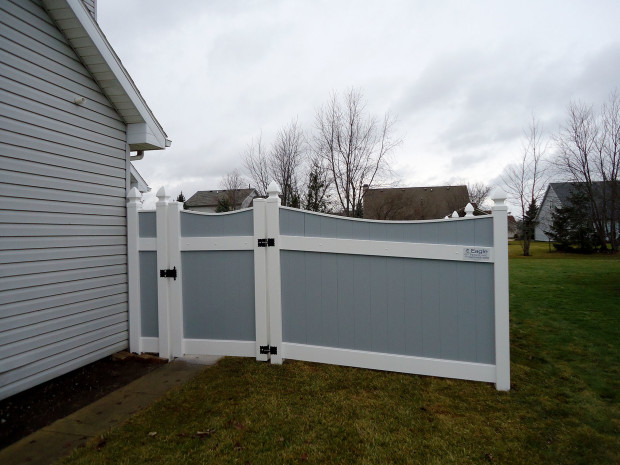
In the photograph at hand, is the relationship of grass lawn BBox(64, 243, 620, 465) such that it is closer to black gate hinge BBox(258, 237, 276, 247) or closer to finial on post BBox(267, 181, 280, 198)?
black gate hinge BBox(258, 237, 276, 247)

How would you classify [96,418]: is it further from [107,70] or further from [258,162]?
[258,162]

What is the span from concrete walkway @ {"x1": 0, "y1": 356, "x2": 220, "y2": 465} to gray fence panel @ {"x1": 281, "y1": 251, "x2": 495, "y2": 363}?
1.30 meters

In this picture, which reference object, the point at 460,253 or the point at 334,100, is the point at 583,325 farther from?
the point at 334,100

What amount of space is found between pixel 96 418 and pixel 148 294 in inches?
64.2

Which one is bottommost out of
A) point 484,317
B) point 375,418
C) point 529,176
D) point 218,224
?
point 375,418

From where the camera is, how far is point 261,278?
373cm

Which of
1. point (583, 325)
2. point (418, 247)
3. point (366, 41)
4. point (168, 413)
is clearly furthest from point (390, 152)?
point (168, 413)

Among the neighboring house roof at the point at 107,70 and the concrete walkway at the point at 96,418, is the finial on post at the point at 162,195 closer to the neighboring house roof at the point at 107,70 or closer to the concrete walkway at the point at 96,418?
the neighboring house roof at the point at 107,70

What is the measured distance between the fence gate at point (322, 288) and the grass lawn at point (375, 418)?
30 centimetres

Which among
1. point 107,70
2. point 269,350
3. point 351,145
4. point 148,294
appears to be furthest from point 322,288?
point 351,145

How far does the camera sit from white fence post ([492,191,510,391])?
3.02 metres

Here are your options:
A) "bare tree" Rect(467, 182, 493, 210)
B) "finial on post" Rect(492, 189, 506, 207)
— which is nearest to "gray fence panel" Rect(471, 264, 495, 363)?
"finial on post" Rect(492, 189, 506, 207)

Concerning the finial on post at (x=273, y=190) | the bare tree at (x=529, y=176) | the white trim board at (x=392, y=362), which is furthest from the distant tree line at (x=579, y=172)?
the finial on post at (x=273, y=190)

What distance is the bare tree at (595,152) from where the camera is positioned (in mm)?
15289
